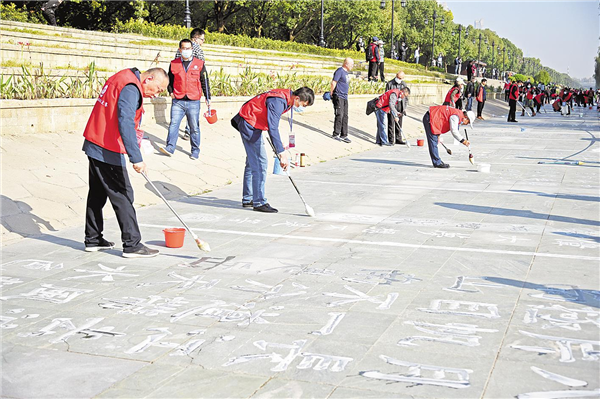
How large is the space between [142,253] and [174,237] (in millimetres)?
464

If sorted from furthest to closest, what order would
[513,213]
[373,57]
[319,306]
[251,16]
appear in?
1. [251,16]
2. [373,57]
3. [513,213]
4. [319,306]

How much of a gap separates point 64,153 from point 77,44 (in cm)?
1219

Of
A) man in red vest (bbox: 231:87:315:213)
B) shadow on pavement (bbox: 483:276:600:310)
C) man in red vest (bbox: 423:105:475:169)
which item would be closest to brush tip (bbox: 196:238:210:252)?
man in red vest (bbox: 231:87:315:213)

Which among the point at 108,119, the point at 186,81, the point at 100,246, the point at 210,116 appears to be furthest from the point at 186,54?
the point at 100,246

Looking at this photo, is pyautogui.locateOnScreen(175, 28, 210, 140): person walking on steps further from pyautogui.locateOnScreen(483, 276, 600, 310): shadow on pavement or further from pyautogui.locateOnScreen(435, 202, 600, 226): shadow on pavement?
pyautogui.locateOnScreen(483, 276, 600, 310): shadow on pavement

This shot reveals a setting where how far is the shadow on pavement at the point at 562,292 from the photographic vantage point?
19.0 feet

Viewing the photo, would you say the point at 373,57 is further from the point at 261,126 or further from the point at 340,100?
the point at 261,126

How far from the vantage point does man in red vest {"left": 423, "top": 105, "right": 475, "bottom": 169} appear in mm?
13680

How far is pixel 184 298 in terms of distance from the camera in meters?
5.84

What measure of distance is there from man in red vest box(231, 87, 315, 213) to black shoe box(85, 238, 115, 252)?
2.62m

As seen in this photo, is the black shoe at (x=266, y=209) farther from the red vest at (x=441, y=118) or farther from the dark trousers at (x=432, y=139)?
the dark trousers at (x=432, y=139)

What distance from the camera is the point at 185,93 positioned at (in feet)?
41.9

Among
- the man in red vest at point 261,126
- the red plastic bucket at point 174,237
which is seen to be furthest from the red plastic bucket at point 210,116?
the red plastic bucket at point 174,237

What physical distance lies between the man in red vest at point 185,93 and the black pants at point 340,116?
6.27 metres
